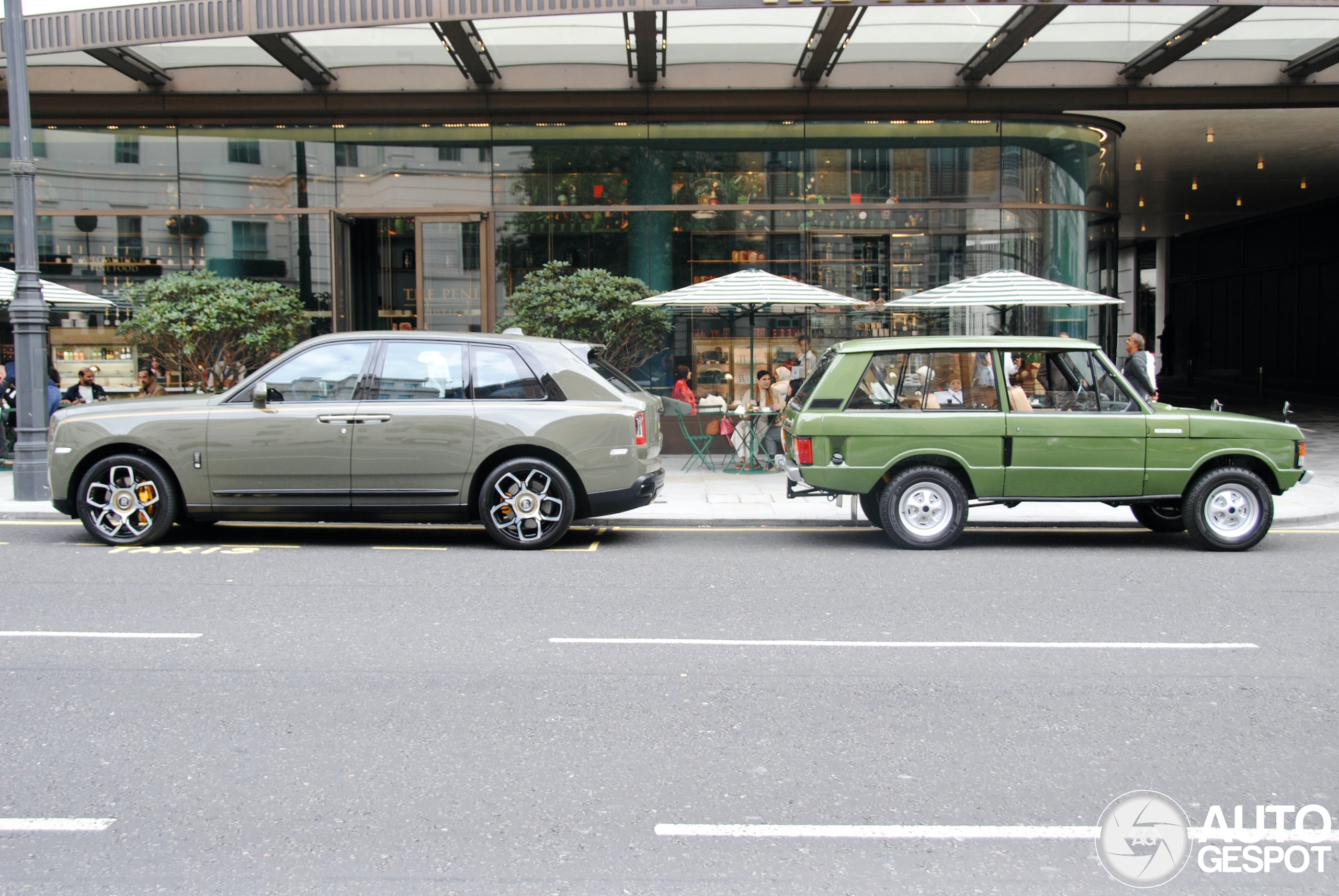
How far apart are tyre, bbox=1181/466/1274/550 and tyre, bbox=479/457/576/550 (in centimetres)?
533

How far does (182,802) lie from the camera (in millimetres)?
3785

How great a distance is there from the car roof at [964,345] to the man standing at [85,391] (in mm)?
11138

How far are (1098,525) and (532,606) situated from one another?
6.38m

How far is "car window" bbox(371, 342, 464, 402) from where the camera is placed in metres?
9.04

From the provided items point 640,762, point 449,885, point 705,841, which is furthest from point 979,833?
point 449,885

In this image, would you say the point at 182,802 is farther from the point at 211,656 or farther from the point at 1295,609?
the point at 1295,609

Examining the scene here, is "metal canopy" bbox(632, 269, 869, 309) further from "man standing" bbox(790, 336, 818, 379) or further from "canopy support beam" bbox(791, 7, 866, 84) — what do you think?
"canopy support beam" bbox(791, 7, 866, 84)

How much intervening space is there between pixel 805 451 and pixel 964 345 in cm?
170

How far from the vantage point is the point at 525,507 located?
29.3 ft

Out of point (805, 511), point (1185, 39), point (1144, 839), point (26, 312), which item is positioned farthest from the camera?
point (1185, 39)

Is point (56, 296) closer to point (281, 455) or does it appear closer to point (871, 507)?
point (281, 455)

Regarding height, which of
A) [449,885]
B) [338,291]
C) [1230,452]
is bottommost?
[449,885]

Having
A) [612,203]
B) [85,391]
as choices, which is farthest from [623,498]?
[85,391]

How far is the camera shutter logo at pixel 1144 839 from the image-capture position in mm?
3352
